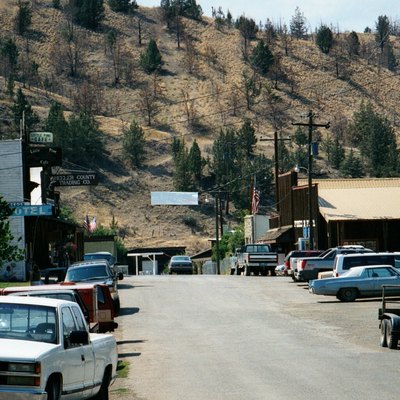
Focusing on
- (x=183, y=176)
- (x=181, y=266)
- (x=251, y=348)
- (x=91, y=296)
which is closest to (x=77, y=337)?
(x=91, y=296)

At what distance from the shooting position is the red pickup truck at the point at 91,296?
789 inches

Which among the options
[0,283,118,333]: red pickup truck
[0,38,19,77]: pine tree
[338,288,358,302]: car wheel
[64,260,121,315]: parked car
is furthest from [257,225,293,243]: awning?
[0,38,19,77]: pine tree

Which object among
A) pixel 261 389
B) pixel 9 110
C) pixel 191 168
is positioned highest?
pixel 9 110

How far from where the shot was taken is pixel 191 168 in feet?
416

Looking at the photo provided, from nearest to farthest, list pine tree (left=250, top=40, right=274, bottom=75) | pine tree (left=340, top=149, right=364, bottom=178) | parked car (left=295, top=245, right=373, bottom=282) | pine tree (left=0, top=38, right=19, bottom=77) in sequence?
parked car (left=295, top=245, right=373, bottom=282)
pine tree (left=340, top=149, right=364, bottom=178)
pine tree (left=0, top=38, right=19, bottom=77)
pine tree (left=250, top=40, right=274, bottom=75)

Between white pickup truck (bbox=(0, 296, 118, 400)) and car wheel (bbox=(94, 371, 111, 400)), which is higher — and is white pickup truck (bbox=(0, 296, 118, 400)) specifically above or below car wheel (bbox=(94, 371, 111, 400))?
above

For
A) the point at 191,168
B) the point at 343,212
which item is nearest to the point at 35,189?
the point at 343,212

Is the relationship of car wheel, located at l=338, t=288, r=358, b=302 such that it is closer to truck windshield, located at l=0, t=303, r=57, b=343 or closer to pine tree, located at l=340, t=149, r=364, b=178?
truck windshield, located at l=0, t=303, r=57, b=343

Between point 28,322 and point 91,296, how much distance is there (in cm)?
953

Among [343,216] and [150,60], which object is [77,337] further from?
[150,60]

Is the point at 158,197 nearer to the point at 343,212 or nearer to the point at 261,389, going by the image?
the point at 343,212

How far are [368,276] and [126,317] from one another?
1037 centimetres

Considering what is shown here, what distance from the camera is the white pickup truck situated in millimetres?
13258

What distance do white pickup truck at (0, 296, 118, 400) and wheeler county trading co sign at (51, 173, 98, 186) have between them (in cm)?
4356
